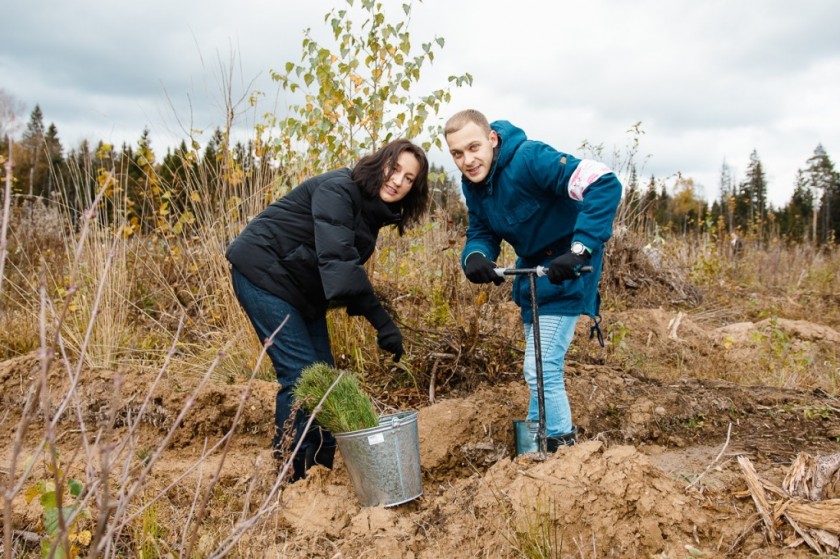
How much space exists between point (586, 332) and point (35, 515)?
4509 millimetres

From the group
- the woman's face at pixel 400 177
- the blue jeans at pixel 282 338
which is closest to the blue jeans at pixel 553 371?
the woman's face at pixel 400 177

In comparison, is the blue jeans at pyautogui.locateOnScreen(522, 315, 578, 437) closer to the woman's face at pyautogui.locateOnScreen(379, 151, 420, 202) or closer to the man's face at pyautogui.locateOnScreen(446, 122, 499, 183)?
the man's face at pyautogui.locateOnScreen(446, 122, 499, 183)

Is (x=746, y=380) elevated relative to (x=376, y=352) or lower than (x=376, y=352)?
lower

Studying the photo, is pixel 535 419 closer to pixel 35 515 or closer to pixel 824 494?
pixel 824 494

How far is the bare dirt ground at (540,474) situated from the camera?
2375 millimetres

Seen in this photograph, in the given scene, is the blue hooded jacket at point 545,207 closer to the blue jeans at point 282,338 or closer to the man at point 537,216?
the man at point 537,216

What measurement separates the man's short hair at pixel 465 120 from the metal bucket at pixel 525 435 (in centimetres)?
142

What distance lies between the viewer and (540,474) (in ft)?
8.54

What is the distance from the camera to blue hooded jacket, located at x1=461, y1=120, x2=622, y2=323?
2.80 meters

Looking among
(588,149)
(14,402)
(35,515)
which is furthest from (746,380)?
(14,402)

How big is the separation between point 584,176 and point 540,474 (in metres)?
1.25

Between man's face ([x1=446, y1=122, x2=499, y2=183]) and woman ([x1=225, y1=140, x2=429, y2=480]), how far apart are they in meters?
0.16

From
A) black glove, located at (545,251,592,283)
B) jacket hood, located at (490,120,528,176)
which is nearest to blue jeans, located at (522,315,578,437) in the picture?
black glove, located at (545,251,592,283)

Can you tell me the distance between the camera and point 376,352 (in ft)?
14.6
